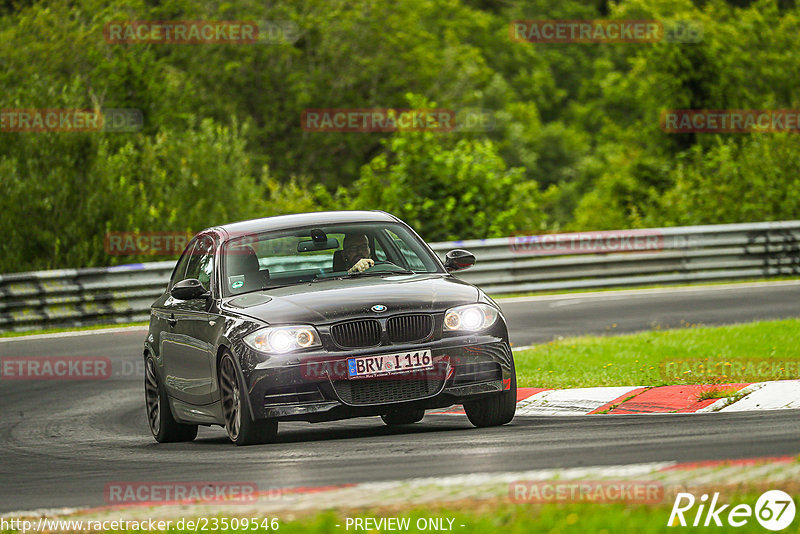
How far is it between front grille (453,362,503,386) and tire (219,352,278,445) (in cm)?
126

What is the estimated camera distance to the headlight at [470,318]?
9195mm

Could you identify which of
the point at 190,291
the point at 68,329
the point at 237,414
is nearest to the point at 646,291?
the point at 68,329

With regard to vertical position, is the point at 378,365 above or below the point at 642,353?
above

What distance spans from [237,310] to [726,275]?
16337 millimetres

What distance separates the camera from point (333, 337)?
896 cm

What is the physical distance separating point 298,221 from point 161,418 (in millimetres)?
1934

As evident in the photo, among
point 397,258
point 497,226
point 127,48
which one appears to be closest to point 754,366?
point 397,258

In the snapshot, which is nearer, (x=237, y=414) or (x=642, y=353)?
(x=237, y=414)

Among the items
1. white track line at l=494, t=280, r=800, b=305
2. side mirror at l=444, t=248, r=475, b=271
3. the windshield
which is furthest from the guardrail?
side mirror at l=444, t=248, r=475, b=271

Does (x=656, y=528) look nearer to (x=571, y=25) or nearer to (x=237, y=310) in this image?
(x=237, y=310)

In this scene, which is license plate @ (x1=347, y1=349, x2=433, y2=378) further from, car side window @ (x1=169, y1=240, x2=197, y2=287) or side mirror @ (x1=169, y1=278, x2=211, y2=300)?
car side window @ (x1=169, y1=240, x2=197, y2=287)

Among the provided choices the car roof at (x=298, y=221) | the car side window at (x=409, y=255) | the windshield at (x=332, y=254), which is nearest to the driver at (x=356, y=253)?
the windshield at (x=332, y=254)

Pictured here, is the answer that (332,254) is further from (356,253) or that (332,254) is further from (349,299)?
(349,299)

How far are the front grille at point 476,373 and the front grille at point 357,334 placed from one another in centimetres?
59
